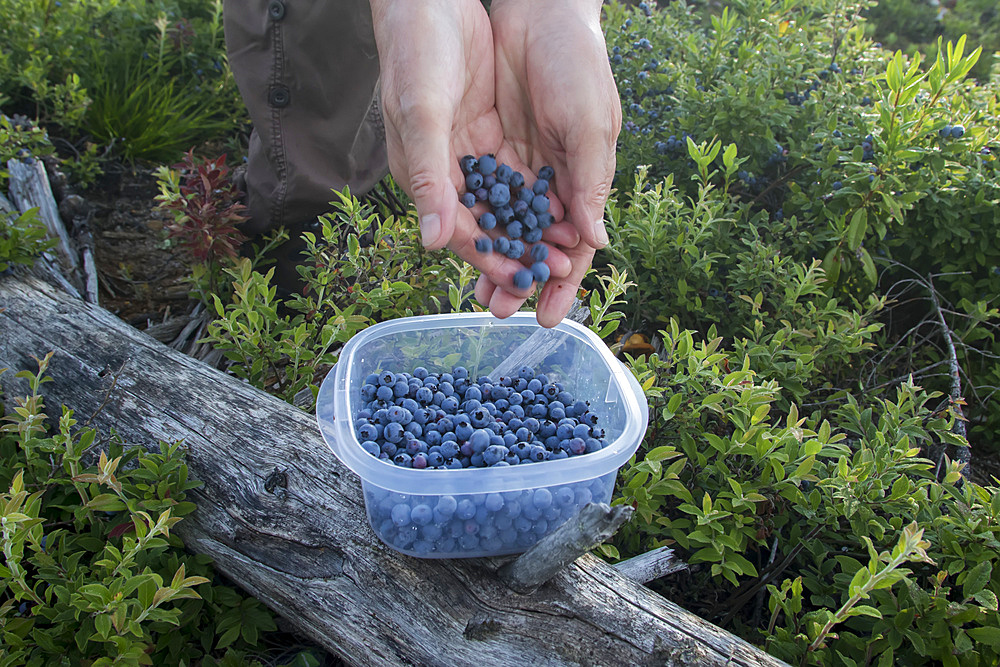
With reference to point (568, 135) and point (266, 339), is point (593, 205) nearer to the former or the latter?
point (568, 135)

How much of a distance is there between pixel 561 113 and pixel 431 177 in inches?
17.2

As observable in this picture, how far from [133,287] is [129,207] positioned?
0.53m

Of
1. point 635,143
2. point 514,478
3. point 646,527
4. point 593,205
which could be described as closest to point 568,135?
point 593,205

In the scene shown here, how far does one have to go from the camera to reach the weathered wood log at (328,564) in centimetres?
125

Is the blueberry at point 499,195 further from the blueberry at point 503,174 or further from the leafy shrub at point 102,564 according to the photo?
the leafy shrub at point 102,564

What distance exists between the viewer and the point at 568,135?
Result: 159 centimetres

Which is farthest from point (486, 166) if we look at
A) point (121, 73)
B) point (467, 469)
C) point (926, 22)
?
point (926, 22)

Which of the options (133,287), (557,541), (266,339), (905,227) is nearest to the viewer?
(557,541)

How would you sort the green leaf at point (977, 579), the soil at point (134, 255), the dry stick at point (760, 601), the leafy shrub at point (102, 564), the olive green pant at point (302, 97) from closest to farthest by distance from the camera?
the leafy shrub at point (102, 564) < the green leaf at point (977, 579) < the dry stick at point (760, 601) < the olive green pant at point (302, 97) < the soil at point (134, 255)

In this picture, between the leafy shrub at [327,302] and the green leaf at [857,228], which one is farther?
the green leaf at [857,228]

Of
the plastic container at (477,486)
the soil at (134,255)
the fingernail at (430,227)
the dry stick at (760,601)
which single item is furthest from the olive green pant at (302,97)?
the dry stick at (760,601)

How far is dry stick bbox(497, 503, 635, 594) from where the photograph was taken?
1069mm

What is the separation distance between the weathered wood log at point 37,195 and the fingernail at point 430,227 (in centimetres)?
175

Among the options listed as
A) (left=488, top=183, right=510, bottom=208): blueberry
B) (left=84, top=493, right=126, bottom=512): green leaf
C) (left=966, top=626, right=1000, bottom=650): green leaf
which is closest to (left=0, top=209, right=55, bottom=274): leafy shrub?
(left=84, top=493, right=126, bottom=512): green leaf
